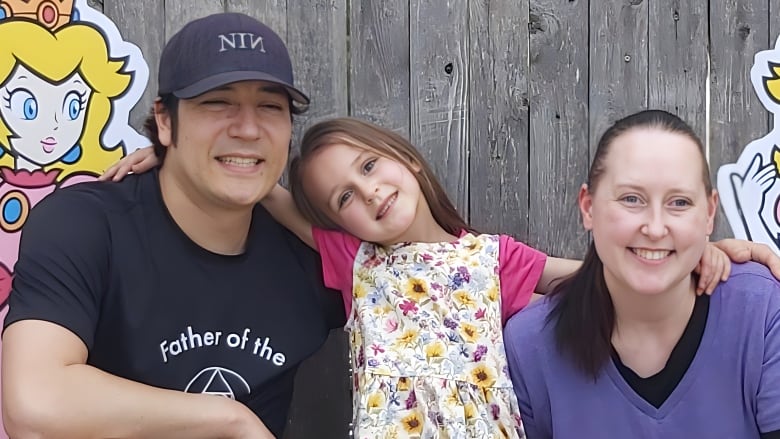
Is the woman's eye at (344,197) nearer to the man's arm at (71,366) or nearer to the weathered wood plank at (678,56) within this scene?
the man's arm at (71,366)

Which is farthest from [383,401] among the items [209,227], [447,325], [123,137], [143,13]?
[143,13]

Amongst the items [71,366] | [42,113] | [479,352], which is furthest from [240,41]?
[479,352]

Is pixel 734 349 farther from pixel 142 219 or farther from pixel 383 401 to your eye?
pixel 142 219

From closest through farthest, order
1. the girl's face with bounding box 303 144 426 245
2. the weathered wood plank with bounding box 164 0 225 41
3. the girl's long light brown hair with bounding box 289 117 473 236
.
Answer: the girl's face with bounding box 303 144 426 245 < the girl's long light brown hair with bounding box 289 117 473 236 < the weathered wood plank with bounding box 164 0 225 41

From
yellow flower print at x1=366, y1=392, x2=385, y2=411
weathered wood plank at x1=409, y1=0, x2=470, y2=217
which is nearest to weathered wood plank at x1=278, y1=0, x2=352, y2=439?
weathered wood plank at x1=409, y1=0, x2=470, y2=217

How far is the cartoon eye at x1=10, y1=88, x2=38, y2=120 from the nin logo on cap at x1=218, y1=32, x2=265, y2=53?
79cm

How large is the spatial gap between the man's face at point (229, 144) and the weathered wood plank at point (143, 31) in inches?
17.6

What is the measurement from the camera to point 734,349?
219 cm

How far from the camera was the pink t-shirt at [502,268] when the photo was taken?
255cm

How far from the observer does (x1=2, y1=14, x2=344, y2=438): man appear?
210cm

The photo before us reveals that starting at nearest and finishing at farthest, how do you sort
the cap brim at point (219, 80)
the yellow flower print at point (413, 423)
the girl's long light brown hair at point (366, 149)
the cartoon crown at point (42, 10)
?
the cap brim at point (219, 80) → the yellow flower print at point (413, 423) → the girl's long light brown hair at point (366, 149) → the cartoon crown at point (42, 10)

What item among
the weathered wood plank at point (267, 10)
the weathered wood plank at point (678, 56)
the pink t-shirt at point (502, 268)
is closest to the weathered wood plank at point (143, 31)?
the weathered wood plank at point (267, 10)

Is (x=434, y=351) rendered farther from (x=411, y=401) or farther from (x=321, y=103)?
(x=321, y=103)

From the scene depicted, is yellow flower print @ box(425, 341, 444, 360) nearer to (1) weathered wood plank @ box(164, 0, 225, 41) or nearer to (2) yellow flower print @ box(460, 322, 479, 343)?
(2) yellow flower print @ box(460, 322, 479, 343)
